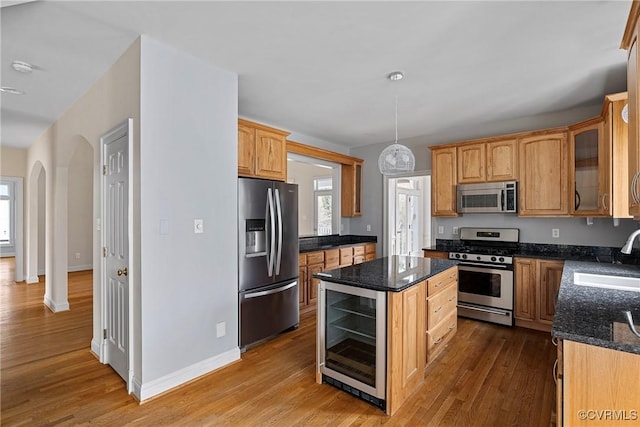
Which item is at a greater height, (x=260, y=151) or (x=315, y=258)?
(x=260, y=151)

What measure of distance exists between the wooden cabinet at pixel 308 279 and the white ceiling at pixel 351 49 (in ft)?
6.39

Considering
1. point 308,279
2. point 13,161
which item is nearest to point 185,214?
point 308,279

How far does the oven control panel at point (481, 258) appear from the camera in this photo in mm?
3877

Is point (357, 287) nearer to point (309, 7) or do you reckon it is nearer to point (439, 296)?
point (439, 296)

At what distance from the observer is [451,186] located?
457 centimetres

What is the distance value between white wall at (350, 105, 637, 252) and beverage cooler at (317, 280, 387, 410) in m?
2.93

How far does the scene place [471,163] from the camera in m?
4.38

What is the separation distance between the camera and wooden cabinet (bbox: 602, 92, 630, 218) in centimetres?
295

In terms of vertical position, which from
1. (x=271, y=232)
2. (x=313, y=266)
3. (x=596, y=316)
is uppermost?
(x=271, y=232)

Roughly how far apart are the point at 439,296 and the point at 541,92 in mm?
2441

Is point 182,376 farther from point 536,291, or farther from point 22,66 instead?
point 536,291

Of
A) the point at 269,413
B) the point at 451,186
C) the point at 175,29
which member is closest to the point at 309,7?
the point at 175,29

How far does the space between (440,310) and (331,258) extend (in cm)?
206

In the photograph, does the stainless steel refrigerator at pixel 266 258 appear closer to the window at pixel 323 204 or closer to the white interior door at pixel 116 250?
the white interior door at pixel 116 250
